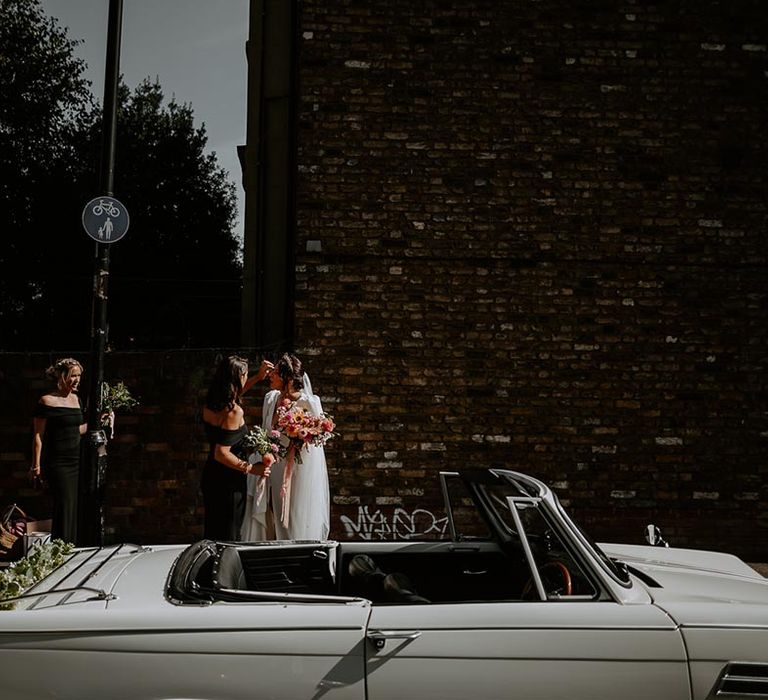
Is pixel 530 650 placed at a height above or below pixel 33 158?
below

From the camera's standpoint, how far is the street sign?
6.62 m

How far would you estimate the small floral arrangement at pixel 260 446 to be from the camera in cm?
617

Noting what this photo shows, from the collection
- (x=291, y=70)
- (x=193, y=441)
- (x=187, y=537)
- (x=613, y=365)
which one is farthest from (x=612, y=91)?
(x=187, y=537)

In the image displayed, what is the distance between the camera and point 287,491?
21.6ft

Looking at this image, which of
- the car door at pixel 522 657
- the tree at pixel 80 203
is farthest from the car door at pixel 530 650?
the tree at pixel 80 203

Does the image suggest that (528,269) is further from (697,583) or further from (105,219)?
(697,583)

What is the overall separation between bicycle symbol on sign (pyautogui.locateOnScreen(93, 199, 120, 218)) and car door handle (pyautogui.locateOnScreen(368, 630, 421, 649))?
5.04 m

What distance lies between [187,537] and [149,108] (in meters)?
13.1

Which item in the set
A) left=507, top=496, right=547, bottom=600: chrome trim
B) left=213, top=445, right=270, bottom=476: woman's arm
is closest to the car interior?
left=507, top=496, right=547, bottom=600: chrome trim

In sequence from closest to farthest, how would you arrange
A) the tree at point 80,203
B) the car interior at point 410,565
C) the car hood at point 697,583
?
1. the car hood at point 697,583
2. the car interior at point 410,565
3. the tree at point 80,203

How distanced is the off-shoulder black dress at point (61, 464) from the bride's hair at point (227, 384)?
1.59 m

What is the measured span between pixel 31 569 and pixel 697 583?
2559mm

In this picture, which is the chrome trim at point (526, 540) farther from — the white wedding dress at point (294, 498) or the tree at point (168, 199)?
the tree at point (168, 199)

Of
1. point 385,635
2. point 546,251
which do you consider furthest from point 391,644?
point 546,251
